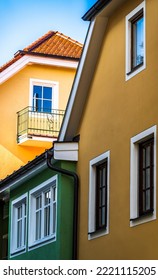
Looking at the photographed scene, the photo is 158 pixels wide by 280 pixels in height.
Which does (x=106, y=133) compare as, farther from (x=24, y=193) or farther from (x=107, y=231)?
(x=24, y=193)

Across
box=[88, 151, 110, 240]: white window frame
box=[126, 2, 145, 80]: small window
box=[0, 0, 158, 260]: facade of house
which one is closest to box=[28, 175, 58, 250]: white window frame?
box=[0, 0, 158, 260]: facade of house

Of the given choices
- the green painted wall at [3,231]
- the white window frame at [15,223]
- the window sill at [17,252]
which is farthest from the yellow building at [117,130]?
the green painted wall at [3,231]

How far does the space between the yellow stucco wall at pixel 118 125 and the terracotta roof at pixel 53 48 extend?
45.2 ft

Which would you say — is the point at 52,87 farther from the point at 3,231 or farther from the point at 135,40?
the point at 135,40

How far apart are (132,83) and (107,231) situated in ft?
11.2

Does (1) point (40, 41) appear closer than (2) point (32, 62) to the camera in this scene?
No

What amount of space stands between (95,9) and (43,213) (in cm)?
661

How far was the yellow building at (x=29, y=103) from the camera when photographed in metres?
38.0

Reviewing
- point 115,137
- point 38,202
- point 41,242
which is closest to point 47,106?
point 38,202

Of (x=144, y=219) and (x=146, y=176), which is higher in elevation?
(x=146, y=176)

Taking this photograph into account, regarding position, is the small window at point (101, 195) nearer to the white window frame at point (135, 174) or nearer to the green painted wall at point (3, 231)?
the white window frame at point (135, 174)

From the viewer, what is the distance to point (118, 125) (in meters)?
21.9

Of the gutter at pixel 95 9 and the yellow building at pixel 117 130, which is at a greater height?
the gutter at pixel 95 9

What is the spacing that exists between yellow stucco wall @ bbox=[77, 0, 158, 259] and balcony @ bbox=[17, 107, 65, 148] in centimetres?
1349
